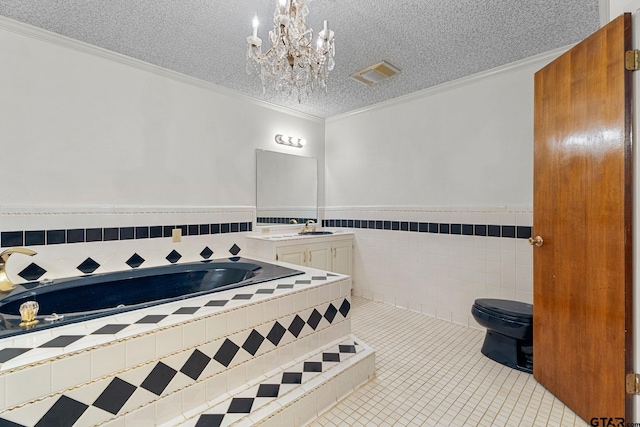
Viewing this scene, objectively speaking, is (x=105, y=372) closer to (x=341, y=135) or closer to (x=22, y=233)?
(x=22, y=233)

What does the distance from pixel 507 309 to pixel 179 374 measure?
7.14 feet

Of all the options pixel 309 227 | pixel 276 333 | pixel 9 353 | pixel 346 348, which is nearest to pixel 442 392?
pixel 346 348

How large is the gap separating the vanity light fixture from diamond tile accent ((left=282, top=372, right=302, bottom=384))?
2633 mm

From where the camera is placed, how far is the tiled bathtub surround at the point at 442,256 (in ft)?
8.57

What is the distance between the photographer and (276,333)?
1.74m

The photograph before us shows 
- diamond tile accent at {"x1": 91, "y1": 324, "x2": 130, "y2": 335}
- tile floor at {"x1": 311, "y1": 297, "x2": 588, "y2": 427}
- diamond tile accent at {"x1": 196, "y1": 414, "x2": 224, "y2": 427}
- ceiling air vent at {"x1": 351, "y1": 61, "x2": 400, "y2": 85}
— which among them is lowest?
tile floor at {"x1": 311, "y1": 297, "x2": 588, "y2": 427}

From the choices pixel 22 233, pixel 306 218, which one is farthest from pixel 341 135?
pixel 22 233

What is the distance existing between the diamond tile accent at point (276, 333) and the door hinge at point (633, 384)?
167 cm

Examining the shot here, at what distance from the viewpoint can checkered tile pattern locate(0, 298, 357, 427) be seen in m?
1.09

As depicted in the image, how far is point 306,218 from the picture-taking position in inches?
157

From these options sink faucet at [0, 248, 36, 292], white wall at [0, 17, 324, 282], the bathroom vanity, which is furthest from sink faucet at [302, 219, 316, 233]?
sink faucet at [0, 248, 36, 292]

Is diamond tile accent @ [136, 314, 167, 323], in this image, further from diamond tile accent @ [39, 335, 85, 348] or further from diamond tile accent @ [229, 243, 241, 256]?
diamond tile accent @ [229, 243, 241, 256]

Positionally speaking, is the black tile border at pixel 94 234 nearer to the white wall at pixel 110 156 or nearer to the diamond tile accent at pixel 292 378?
the white wall at pixel 110 156

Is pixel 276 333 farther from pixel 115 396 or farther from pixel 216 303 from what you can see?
pixel 115 396
